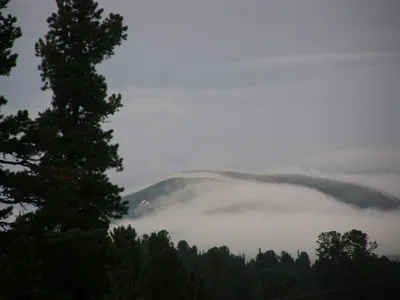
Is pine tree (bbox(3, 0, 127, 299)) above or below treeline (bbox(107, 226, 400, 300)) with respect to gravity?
above

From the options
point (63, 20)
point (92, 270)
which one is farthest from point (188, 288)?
point (63, 20)

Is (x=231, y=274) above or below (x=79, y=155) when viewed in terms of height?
below

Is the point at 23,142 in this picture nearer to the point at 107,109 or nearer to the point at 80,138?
the point at 80,138

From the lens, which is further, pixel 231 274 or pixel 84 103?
pixel 231 274

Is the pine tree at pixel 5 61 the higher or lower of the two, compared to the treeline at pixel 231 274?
higher

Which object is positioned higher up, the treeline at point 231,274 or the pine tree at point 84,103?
the pine tree at point 84,103

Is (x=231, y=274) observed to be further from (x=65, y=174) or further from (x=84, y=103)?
(x=65, y=174)

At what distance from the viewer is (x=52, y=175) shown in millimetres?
12766

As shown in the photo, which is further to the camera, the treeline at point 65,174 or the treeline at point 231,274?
the treeline at point 231,274

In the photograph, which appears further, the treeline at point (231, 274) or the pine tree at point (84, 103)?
the treeline at point (231, 274)

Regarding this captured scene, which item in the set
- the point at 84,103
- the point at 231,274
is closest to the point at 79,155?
the point at 84,103

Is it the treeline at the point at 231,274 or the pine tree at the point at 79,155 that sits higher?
the pine tree at the point at 79,155

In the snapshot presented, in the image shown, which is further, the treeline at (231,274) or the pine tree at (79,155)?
the treeline at (231,274)

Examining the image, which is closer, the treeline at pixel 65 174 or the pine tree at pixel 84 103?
the treeline at pixel 65 174
